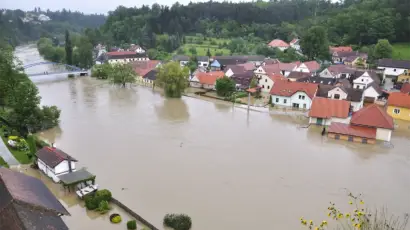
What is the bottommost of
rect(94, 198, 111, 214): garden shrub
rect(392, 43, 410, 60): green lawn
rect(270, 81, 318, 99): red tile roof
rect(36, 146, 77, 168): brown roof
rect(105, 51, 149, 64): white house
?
rect(94, 198, 111, 214): garden shrub

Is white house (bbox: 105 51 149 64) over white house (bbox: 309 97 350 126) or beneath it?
over

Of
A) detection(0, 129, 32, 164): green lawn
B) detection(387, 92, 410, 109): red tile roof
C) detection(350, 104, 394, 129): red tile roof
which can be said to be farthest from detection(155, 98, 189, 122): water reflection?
detection(387, 92, 410, 109): red tile roof

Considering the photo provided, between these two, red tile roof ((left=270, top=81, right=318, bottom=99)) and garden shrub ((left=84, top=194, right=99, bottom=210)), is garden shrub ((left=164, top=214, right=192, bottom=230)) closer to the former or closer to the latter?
garden shrub ((left=84, top=194, right=99, bottom=210))

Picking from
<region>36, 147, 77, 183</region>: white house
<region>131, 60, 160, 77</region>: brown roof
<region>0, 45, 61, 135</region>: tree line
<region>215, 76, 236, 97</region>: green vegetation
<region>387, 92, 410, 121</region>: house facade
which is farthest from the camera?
<region>131, 60, 160, 77</region>: brown roof

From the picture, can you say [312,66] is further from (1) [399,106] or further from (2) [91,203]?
(2) [91,203]

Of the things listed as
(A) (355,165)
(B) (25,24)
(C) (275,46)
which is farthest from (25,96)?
(B) (25,24)

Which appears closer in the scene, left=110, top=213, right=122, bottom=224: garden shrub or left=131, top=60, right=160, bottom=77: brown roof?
left=110, top=213, right=122, bottom=224: garden shrub
